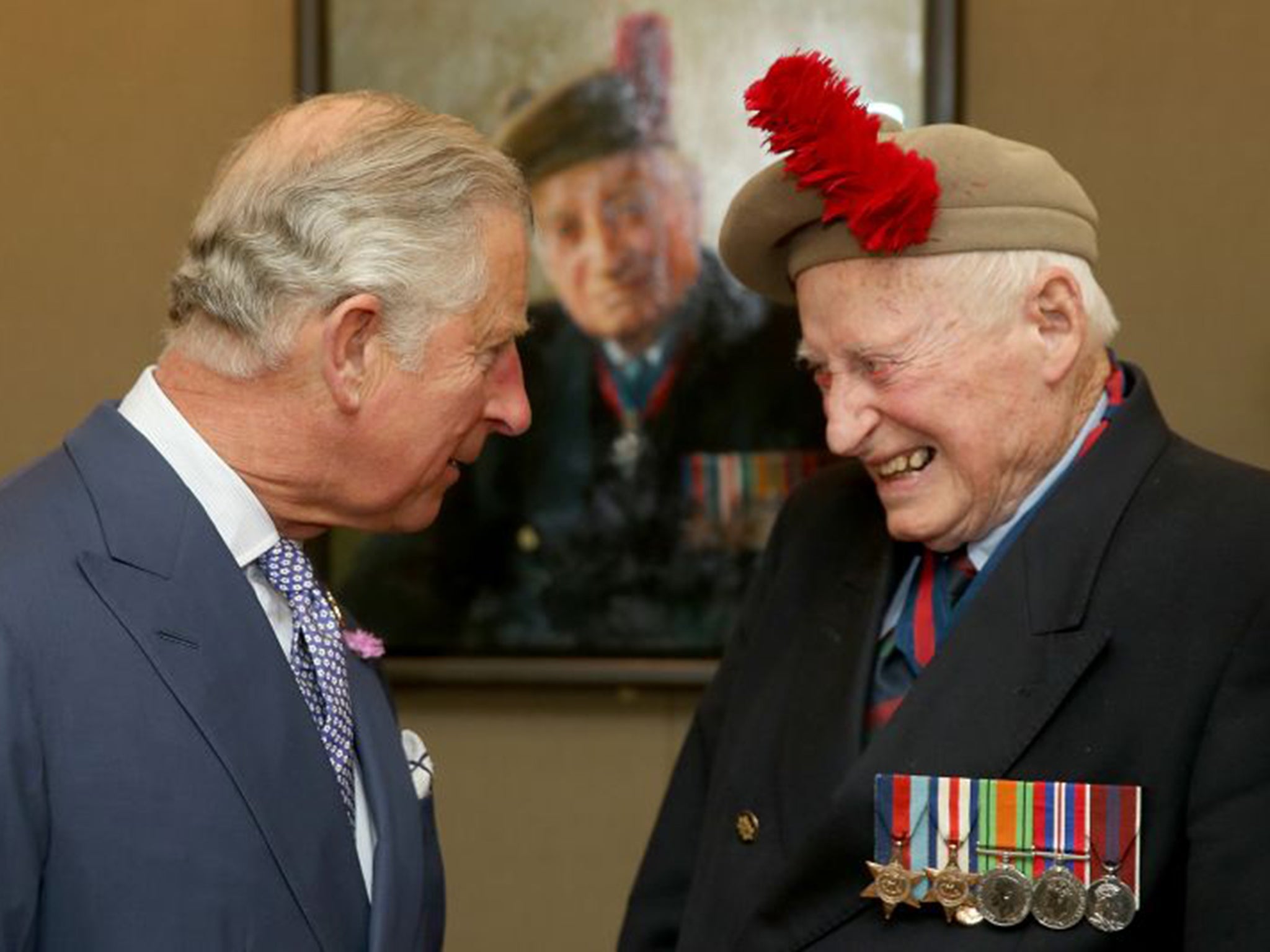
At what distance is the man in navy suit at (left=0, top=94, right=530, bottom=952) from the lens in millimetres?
1499

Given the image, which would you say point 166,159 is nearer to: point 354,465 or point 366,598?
point 366,598

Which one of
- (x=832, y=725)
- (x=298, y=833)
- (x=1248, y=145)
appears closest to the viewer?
(x=298, y=833)

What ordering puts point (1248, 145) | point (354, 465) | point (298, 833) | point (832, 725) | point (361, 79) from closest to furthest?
point (298, 833), point (354, 465), point (832, 725), point (1248, 145), point (361, 79)

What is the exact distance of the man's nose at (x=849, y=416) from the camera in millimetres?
1933

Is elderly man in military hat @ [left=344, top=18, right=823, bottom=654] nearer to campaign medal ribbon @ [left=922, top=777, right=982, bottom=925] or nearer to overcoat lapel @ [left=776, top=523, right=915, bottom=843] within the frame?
overcoat lapel @ [left=776, top=523, right=915, bottom=843]

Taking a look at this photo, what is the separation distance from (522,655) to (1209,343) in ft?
3.90

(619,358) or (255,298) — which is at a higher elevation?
(255,298)

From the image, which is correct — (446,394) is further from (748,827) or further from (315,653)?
(748,827)

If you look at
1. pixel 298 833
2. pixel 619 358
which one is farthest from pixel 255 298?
pixel 619 358

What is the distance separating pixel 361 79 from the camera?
302 cm

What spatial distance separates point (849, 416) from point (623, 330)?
1.05m

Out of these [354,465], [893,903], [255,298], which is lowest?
[893,903]

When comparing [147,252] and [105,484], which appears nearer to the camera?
[105,484]

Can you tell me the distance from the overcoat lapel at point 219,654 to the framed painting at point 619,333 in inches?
52.6
